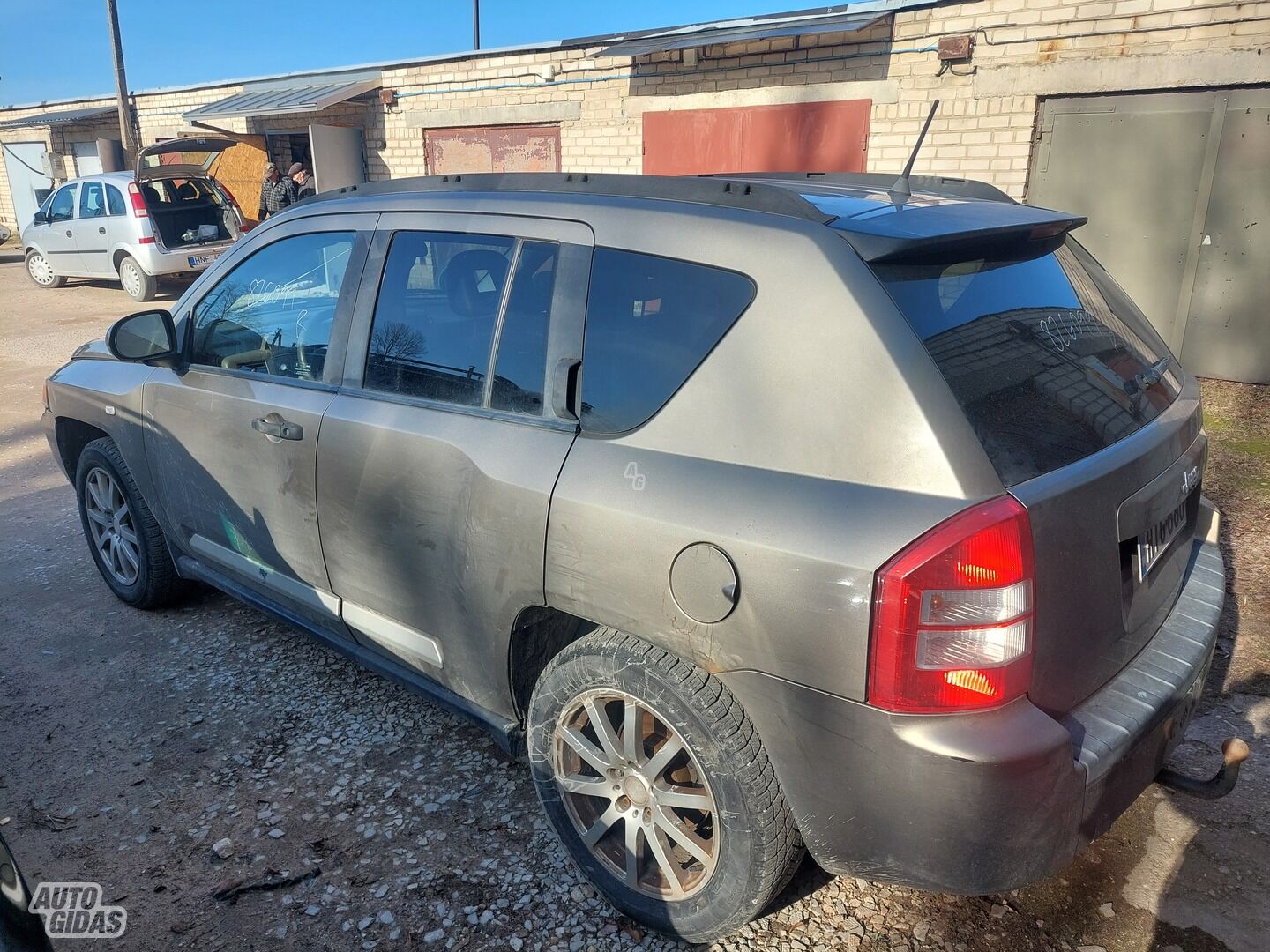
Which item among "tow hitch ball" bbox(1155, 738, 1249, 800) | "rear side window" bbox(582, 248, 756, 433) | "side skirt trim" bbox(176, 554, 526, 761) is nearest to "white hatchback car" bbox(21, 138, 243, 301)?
"side skirt trim" bbox(176, 554, 526, 761)

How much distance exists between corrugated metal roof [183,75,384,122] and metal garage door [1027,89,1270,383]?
34.0 ft

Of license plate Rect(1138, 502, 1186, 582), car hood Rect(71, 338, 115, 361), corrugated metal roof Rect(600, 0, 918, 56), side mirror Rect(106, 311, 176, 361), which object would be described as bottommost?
license plate Rect(1138, 502, 1186, 582)

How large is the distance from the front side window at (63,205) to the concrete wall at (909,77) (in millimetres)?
5639

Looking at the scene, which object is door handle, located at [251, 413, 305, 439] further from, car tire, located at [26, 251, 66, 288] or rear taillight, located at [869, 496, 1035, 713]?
car tire, located at [26, 251, 66, 288]

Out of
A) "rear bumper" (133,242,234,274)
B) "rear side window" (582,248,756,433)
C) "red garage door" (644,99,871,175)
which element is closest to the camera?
"rear side window" (582,248,756,433)

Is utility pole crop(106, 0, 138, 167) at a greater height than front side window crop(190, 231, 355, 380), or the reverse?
utility pole crop(106, 0, 138, 167)

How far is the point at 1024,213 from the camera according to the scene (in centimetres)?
236

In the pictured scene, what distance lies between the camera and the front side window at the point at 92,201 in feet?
46.0

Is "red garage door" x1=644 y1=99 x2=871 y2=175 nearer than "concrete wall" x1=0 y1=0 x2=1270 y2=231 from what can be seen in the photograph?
No

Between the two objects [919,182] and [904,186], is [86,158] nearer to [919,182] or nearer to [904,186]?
[919,182]

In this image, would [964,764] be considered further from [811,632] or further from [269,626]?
[269,626]

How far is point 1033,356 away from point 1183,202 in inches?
280

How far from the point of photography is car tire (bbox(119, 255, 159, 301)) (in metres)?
13.6

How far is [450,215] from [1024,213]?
163 centimetres
